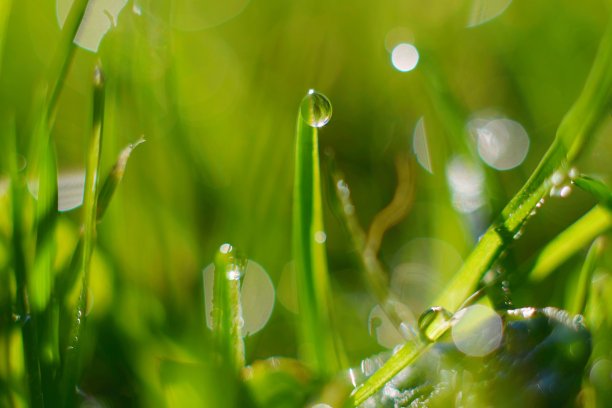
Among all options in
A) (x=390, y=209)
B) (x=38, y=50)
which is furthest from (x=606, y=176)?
(x=38, y=50)

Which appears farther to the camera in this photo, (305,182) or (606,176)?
(606,176)

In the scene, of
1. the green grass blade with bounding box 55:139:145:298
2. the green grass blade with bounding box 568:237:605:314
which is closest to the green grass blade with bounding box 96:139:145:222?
the green grass blade with bounding box 55:139:145:298

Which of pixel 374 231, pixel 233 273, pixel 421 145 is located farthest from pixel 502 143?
pixel 233 273

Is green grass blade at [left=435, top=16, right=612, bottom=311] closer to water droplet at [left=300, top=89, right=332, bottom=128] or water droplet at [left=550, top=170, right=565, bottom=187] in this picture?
water droplet at [left=550, top=170, right=565, bottom=187]

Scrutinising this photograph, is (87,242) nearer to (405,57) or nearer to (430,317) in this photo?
(430,317)

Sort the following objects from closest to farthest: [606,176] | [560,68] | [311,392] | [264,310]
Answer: [311,392] → [264,310] → [606,176] → [560,68]

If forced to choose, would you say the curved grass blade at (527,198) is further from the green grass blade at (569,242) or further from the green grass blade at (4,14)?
the green grass blade at (4,14)

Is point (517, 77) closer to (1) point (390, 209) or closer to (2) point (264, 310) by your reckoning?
(1) point (390, 209)
